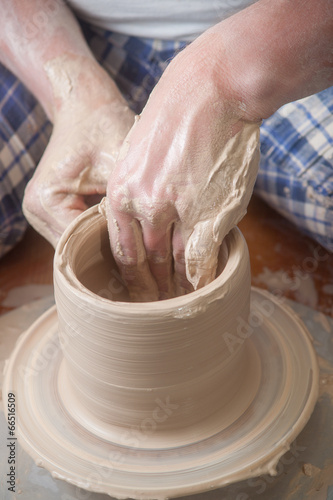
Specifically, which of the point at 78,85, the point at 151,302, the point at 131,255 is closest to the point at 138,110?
the point at 78,85

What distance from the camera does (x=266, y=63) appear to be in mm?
976

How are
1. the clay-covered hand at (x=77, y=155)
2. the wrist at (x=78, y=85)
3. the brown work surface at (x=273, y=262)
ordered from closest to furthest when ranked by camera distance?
1. the clay-covered hand at (x=77, y=155)
2. the wrist at (x=78, y=85)
3. the brown work surface at (x=273, y=262)

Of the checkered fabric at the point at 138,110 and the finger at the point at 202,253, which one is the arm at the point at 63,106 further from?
the finger at the point at 202,253

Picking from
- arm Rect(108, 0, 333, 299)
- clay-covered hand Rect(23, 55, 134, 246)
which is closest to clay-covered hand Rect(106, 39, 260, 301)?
arm Rect(108, 0, 333, 299)

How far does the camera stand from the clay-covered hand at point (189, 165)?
3.16ft

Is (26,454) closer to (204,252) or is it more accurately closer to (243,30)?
(204,252)

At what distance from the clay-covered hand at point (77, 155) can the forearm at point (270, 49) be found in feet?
1.29

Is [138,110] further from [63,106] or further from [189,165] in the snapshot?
[189,165]

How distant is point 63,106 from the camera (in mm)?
1439

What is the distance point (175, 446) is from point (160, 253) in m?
0.36

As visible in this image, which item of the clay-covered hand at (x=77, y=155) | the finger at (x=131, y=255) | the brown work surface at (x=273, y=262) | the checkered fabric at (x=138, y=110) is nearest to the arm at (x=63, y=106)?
the clay-covered hand at (x=77, y=155)

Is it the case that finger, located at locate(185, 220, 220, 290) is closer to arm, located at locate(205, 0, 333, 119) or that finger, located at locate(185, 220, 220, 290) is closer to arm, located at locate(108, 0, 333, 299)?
arm, located at locate(108, 0, 333, 299)

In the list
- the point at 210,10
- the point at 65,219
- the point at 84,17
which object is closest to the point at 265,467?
the point at 65,219

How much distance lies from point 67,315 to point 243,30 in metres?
0.60
